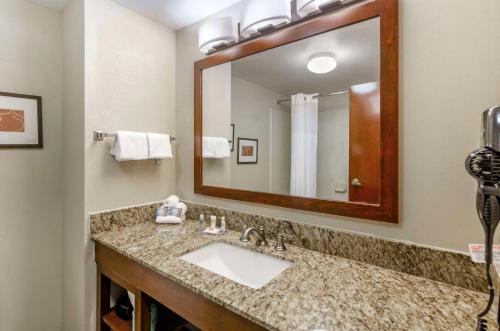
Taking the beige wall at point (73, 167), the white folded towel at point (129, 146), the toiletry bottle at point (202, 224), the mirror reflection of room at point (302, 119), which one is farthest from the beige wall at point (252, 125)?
the beige wall at point (73, 167)

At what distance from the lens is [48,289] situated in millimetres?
1628

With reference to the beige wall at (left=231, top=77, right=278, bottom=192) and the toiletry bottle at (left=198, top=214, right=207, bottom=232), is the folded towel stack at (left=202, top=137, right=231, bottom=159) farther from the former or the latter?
the toiletry bottle at (left=198, top=214, right=207, bottom=232)

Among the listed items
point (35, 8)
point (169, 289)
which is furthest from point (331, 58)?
point (35, 8)

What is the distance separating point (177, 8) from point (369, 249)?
174 cm

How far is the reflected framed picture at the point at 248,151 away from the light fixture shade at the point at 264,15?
0.60 metres

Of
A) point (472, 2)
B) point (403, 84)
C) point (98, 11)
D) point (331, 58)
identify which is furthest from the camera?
point (98, 11)

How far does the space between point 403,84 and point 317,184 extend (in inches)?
21.7

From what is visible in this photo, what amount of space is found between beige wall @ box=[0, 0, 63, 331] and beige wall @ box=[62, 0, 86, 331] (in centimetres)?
8

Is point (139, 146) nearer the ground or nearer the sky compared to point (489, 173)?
nearer the sky

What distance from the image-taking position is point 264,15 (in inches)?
49.2

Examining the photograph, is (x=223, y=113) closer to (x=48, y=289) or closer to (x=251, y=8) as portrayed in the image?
(x=251, y=8)

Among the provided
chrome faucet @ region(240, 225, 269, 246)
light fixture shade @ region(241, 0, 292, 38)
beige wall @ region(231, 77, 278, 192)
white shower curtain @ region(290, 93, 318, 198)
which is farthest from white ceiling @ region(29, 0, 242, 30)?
chrome faucet @ region(240, 225, 269, 246)

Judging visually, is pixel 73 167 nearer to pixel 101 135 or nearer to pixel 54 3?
pixel 101 135

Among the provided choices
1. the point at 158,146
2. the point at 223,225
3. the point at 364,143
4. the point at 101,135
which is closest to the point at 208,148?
the point at 158,146
